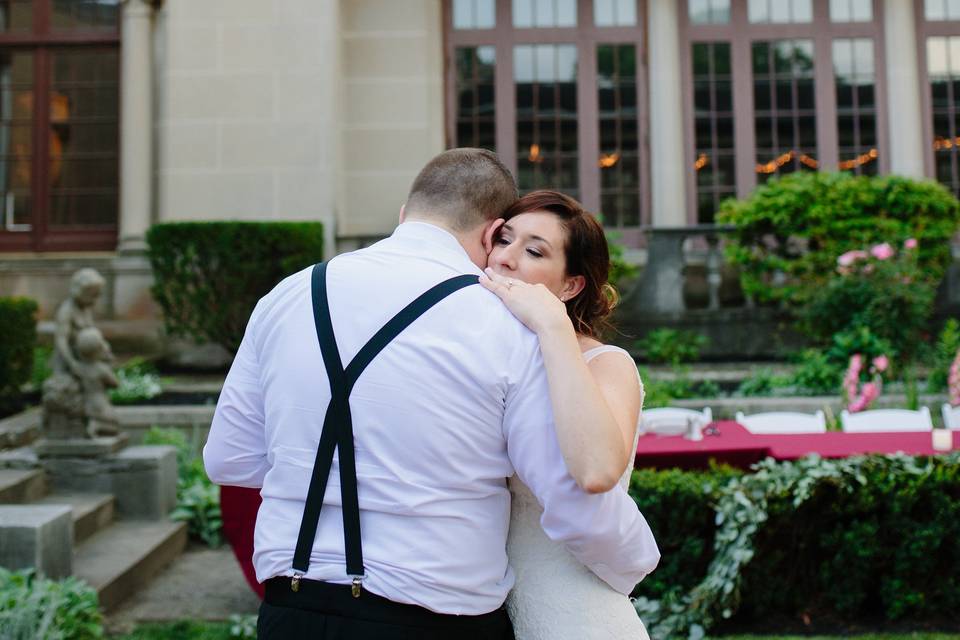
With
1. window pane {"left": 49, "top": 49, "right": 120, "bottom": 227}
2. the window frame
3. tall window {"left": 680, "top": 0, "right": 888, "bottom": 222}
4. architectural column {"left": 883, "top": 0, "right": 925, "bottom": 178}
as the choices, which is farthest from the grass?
the window frame

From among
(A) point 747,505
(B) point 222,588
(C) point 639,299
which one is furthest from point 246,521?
(C) point 639,299

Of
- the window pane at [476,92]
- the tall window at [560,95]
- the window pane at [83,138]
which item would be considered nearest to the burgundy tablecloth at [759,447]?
the tall window at [560,95]

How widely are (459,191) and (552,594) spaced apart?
887 mm

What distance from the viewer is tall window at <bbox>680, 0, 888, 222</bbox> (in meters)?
12.7

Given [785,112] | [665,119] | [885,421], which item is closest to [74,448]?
[885,421]

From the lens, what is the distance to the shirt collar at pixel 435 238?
185 centimetres

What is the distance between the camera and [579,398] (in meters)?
1.60

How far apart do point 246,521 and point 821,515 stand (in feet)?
Result: 9.60

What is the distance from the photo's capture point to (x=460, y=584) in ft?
5.41

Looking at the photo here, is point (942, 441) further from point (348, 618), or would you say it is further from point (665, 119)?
point (665, 119)

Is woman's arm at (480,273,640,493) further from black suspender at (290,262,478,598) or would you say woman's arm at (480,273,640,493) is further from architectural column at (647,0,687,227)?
architectural column at (647,0,687,227)

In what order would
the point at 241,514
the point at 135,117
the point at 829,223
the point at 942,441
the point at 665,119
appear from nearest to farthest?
the point at 241,514 < the point at 942,441 < the point at 829,223 < the point at 135,117 < the point at 665,119

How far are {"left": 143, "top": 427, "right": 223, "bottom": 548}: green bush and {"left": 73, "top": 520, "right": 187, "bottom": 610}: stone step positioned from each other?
122mm

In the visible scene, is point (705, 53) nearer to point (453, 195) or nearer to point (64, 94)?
point (64, 94)
